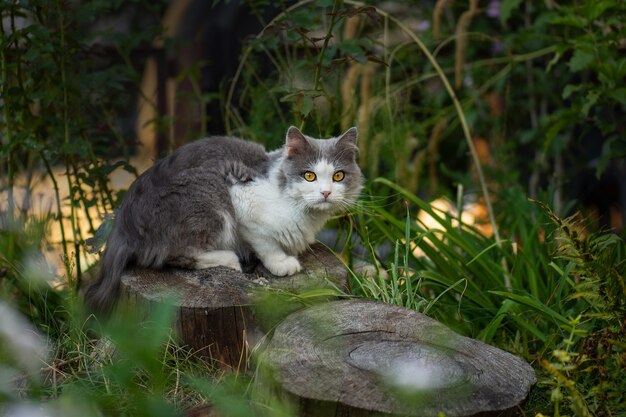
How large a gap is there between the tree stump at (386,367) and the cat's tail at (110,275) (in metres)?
0.73

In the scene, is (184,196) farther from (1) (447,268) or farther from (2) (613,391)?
(2) (613,391)

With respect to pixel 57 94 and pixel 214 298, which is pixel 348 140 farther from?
pixel 57 94

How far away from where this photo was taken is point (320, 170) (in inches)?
116

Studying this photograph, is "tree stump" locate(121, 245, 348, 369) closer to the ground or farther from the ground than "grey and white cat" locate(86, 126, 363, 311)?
closer to the ground

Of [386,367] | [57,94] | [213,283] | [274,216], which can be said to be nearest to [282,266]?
[274,216]

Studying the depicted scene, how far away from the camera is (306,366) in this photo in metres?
2.26

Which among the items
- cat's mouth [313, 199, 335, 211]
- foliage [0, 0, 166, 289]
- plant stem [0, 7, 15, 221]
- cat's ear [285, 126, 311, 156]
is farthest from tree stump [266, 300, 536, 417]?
plant stem [0, 7, 15, 221]

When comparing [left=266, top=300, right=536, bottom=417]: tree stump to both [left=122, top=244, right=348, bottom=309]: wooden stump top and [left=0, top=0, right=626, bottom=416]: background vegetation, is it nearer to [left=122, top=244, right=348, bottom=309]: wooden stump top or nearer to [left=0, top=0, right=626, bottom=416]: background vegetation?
[left=0, top=0, right=626, bottom=416]: background vegetation

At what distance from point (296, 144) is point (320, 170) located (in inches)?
5.5

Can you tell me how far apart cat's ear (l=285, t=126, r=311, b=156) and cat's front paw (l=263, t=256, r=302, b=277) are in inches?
16.2

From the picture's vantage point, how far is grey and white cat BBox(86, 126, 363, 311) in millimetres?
2945

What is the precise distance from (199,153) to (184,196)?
0.68ft

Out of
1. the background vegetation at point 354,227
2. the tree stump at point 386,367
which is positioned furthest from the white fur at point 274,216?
the tree stump at point 386,367

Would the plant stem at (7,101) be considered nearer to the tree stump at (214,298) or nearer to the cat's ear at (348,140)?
the tree stump at (214,298)
